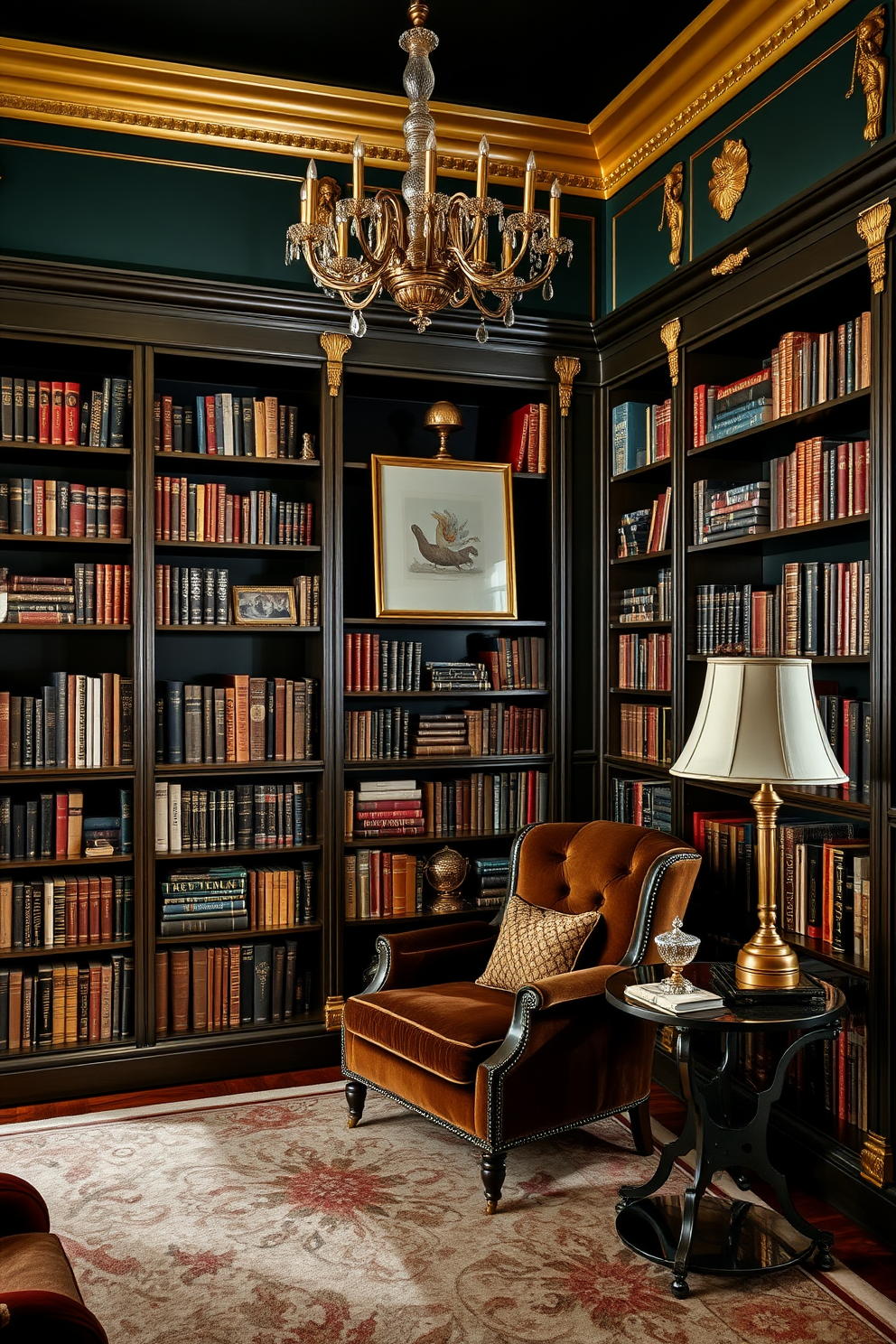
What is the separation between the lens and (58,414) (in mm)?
3852

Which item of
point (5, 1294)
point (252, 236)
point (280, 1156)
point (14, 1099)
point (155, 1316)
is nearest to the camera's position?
point (5, 1294)

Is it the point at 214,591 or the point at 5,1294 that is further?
the point at 214,591

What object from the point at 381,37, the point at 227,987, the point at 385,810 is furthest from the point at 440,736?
the point at 381,37

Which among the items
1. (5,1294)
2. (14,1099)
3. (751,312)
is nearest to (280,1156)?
(14,1099)

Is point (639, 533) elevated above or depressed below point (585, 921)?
above

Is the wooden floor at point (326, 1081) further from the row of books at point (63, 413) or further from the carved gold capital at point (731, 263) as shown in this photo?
the carved gold capital at point (731, 263)

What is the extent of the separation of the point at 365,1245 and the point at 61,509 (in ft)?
8.56

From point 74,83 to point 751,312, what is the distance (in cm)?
251

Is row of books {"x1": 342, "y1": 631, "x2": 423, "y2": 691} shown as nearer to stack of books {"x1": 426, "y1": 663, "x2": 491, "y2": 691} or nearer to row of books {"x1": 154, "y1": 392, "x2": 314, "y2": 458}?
stack of books {"x1": 426, "y1": 663, "x2": 491, "y2": 691}

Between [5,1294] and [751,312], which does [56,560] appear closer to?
[751,312]

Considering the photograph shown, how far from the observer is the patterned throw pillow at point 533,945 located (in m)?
3.34

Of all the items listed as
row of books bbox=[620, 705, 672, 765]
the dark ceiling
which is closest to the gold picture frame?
row of books bbox=[620, 705, 672, 765]

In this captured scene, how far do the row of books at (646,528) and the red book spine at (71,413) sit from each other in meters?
2.12

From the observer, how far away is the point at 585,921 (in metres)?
3.36
